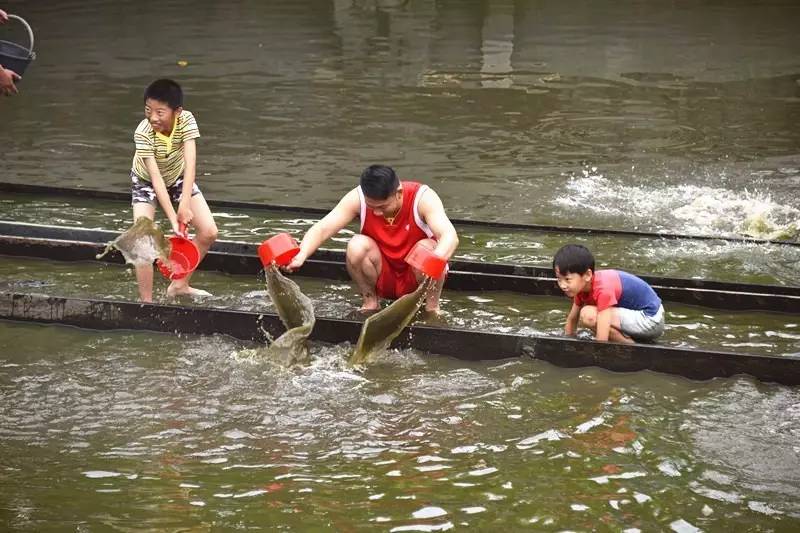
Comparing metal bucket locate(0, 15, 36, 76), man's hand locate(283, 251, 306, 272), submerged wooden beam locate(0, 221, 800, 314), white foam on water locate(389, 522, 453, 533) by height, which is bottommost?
white foam on water locate(389, 522, 453, 533)

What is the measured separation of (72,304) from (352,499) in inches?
111

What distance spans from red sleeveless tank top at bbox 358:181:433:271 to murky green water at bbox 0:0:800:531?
59 cm

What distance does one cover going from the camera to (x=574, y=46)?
57.4 ft

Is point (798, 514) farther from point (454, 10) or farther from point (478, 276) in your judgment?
point (454, 10)

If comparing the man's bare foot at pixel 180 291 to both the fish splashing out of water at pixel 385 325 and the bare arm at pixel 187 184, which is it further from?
the fish splashing out of water at pixel 385 325

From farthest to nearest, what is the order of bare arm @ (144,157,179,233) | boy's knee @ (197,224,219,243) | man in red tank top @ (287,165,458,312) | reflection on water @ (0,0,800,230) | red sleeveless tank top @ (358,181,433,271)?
reflection on water @ (0,0,800,230), boy's knee @ (197,224,219,243), bare arm @ (144,157,179,233), red sleeveless tank top @ (358,181,433,271), man in red tank top @ (287,165,458,312)

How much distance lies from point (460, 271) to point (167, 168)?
6.82ft

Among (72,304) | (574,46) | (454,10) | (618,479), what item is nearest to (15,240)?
(72,304)

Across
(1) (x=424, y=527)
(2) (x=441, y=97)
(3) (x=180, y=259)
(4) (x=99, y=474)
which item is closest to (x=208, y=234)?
(3) (x=180, y=259)

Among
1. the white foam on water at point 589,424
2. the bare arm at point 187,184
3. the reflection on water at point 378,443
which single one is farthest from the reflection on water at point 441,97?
the white foam on water at point 589,424

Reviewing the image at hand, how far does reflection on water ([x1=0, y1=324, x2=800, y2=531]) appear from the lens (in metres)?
4.51

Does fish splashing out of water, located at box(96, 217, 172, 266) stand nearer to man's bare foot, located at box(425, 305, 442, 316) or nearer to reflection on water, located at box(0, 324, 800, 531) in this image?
reflection on water, located at box(0, 324, 800, 531)

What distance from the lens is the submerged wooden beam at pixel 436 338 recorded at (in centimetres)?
579

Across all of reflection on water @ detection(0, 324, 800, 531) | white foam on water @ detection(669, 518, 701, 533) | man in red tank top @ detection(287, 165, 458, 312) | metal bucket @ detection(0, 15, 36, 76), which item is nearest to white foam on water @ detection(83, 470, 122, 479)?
reflection on water @ detection(0, 324, 800, 531)
